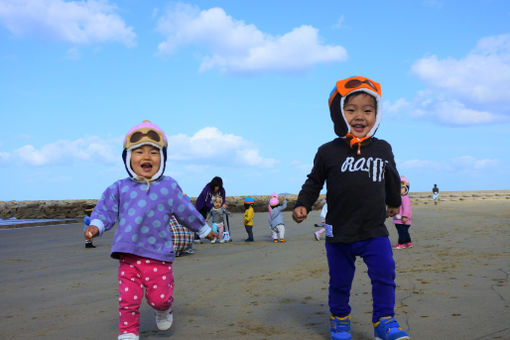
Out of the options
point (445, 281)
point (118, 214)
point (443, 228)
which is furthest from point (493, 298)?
point (443, 228)

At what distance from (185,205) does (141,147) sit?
62 centimetres

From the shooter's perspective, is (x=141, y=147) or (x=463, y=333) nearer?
(x=463, y=333)

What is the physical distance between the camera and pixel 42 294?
605 cm

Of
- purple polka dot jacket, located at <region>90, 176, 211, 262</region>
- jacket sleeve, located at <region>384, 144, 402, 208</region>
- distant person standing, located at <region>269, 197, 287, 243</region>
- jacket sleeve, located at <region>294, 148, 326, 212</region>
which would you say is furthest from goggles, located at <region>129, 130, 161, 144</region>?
distant person standing, located at <region>269, 197, 287, 243</region>

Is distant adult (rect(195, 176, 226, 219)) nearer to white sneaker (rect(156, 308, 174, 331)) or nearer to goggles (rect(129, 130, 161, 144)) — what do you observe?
goggles (rect(129, 130, 161, 144))

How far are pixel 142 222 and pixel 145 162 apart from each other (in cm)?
51

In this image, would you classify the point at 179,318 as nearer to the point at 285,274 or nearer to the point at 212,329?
the point at 212,329

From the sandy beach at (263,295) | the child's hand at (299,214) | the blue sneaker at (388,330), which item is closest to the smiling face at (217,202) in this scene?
the sandy beach at (263,295)

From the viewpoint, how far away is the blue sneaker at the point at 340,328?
12.1ft

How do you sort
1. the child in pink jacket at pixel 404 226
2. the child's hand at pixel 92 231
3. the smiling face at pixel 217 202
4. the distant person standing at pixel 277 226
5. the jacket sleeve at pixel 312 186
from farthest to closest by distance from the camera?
the smiling face at pixel 217 202 → the distant person standing at pixel 277 226 → the child in pink jacket at pixel 404 226 → the jacket sleeve at pixel 312 186 → the child's hand at pixel 92 231

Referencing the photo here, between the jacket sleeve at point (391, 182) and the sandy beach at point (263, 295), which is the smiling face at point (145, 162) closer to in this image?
the sandy beach at point (263, 295)

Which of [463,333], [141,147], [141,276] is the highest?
[141,147]

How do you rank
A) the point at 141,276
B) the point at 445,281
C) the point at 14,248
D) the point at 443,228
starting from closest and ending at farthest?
the point at 141,276 → the point at 445,281 → the point at 14,248 → the point at 443,228

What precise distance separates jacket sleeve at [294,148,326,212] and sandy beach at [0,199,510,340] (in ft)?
3.39
